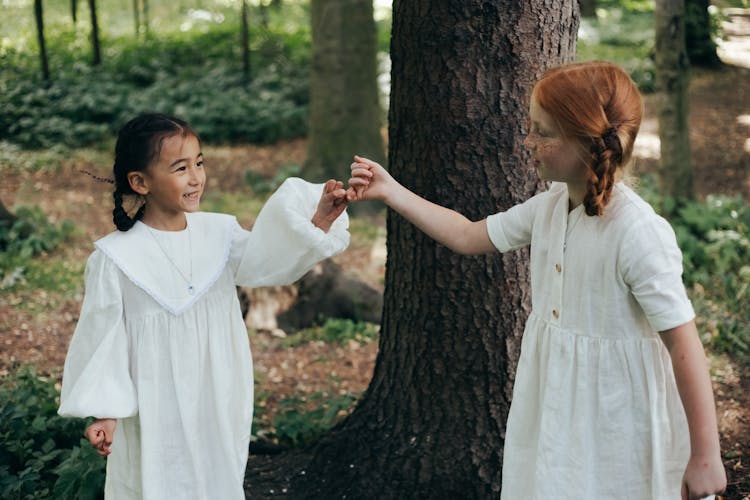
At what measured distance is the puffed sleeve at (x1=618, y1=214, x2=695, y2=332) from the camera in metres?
2.12

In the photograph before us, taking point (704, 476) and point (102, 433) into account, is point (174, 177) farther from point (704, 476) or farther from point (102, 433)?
point (704, 476)

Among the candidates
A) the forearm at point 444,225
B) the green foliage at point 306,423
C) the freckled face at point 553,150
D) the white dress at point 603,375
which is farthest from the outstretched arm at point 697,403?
the green foliage at point 306,423

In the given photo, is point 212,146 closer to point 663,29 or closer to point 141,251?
point 663,29

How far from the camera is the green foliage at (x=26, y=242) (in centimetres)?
671

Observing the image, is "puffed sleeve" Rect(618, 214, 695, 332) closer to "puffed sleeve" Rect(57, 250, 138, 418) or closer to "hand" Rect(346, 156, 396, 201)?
"hand" Rect(346, 156, 396, 201)

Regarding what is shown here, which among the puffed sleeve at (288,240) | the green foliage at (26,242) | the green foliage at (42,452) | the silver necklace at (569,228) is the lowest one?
the green foliage at (26,242)

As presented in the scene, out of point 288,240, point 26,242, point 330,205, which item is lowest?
point 26,242

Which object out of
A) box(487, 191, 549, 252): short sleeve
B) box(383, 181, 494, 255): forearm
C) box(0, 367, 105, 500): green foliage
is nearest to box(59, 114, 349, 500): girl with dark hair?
box(383, 181, 494, 255): forearm

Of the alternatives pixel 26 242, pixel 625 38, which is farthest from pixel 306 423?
pixel 625 38

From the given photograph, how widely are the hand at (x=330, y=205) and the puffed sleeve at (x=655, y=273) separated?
3.06 ft

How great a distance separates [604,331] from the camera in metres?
2.28

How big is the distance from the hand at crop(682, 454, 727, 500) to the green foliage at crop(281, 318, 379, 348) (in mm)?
3696

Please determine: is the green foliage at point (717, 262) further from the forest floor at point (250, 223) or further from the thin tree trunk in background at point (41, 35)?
the thin tree trunk in background at point (41, 35)

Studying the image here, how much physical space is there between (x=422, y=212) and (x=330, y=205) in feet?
0.99
